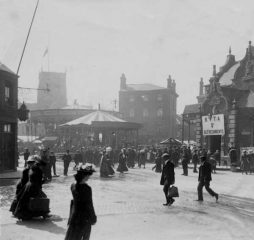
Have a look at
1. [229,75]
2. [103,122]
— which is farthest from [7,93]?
[229,75]

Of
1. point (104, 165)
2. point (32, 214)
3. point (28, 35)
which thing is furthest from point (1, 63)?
point (32, 214)

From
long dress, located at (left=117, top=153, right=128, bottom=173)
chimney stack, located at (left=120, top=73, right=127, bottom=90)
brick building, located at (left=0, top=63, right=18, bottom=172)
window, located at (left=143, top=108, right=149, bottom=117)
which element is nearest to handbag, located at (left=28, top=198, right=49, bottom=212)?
brick building, located at (left=0, top=63, right=18, bottom=172)

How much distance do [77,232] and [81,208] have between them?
1.22ft

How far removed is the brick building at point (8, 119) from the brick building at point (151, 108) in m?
48.9

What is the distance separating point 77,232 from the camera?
20.1ft

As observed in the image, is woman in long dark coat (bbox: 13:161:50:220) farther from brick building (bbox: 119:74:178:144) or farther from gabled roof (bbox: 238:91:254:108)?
brick building (bbox: 119:74:178:144)

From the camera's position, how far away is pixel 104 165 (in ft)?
70.9

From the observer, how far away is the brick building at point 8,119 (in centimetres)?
2325

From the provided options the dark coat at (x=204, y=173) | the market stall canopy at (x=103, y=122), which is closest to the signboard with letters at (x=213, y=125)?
the market stall canopy at (x=103, y=122)

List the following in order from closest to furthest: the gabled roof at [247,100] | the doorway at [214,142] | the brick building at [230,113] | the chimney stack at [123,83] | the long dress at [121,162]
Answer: the long dress at [121,162] < the brick building at [230,113] < the gabled roof at [247,100] < the doorway at [214,142] < the chimney stack at [123,83]

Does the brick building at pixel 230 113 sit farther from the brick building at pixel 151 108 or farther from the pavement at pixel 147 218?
the brick building at pixel 151 108

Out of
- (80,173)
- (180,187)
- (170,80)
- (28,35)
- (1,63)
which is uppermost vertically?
(170,80)

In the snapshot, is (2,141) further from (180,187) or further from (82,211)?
(82,211)

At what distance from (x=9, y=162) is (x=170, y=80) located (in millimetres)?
53592
